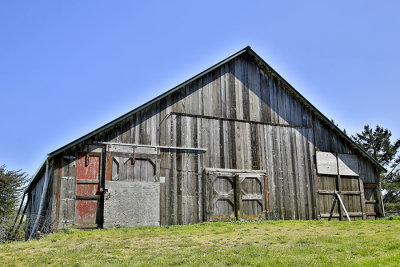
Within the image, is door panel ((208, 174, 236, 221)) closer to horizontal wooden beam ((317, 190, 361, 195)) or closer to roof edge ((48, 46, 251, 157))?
roof edge ((48, 46, 251, 157))

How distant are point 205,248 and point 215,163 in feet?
24.3

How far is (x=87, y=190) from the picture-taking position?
14.6 meters

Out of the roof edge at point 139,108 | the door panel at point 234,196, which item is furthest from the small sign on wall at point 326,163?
the roof edge at point 139,108

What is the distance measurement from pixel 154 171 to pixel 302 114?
8.76m


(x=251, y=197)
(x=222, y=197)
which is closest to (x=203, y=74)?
(x=222, y=197)

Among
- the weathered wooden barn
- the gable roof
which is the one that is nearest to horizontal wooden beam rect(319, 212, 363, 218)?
the weathered wooden barn

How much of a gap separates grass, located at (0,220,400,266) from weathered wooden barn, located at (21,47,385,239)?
1.79 meters

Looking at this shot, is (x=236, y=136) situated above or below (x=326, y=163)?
above

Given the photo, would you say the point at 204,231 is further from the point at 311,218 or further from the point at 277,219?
the point at 311,218

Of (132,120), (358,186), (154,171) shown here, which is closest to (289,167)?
(358,186)

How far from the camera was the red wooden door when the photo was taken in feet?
47.1

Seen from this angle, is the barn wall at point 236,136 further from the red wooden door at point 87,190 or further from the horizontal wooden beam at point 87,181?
the horizontal wooden beam at point 87,181

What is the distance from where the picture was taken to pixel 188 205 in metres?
16.1

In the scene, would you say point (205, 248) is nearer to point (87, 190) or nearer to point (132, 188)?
point (132, 188)
